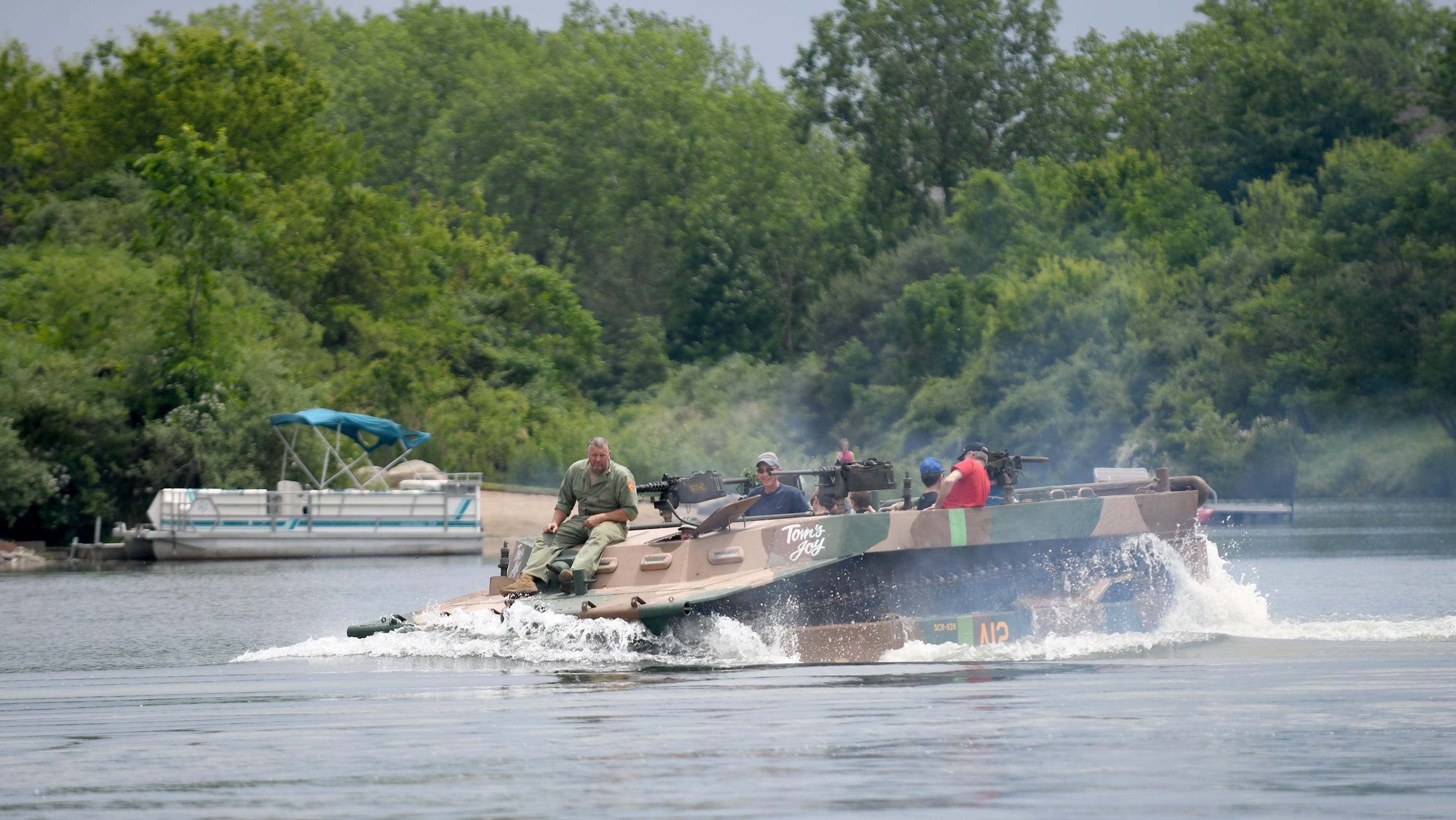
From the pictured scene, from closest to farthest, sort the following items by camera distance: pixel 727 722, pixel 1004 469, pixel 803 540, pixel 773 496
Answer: pixel 727 722
pixel 803 540
pixel 773 496
pixel 1004 469

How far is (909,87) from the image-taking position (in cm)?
8175

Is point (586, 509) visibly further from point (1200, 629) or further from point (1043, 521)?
point (1200, 629)

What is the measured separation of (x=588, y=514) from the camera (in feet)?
60.0

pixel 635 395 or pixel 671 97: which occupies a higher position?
pixel 671 97

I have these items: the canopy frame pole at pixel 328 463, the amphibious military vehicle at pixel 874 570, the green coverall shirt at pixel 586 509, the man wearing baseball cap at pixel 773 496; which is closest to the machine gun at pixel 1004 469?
the amphibious military vehicle at pixel 874 570

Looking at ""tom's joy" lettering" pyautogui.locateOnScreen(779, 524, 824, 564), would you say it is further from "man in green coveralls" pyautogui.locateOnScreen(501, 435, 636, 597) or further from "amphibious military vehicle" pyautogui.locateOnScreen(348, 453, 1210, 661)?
"man in green coveralls" pyautogui.locateOnScreen(501, 435, 636, 597)

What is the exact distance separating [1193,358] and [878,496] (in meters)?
48.0

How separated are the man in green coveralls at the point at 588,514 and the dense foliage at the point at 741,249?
3321cm

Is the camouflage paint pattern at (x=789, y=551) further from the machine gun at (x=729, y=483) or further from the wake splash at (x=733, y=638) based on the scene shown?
the machine gun at (x=729, y=483)

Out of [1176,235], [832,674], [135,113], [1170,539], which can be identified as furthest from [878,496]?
[1176,235]

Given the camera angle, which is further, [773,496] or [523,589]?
[773,496]

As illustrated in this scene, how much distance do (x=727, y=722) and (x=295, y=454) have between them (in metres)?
41.3

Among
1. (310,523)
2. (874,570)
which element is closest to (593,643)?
(874,570)

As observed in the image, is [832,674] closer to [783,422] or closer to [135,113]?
[135,113]
